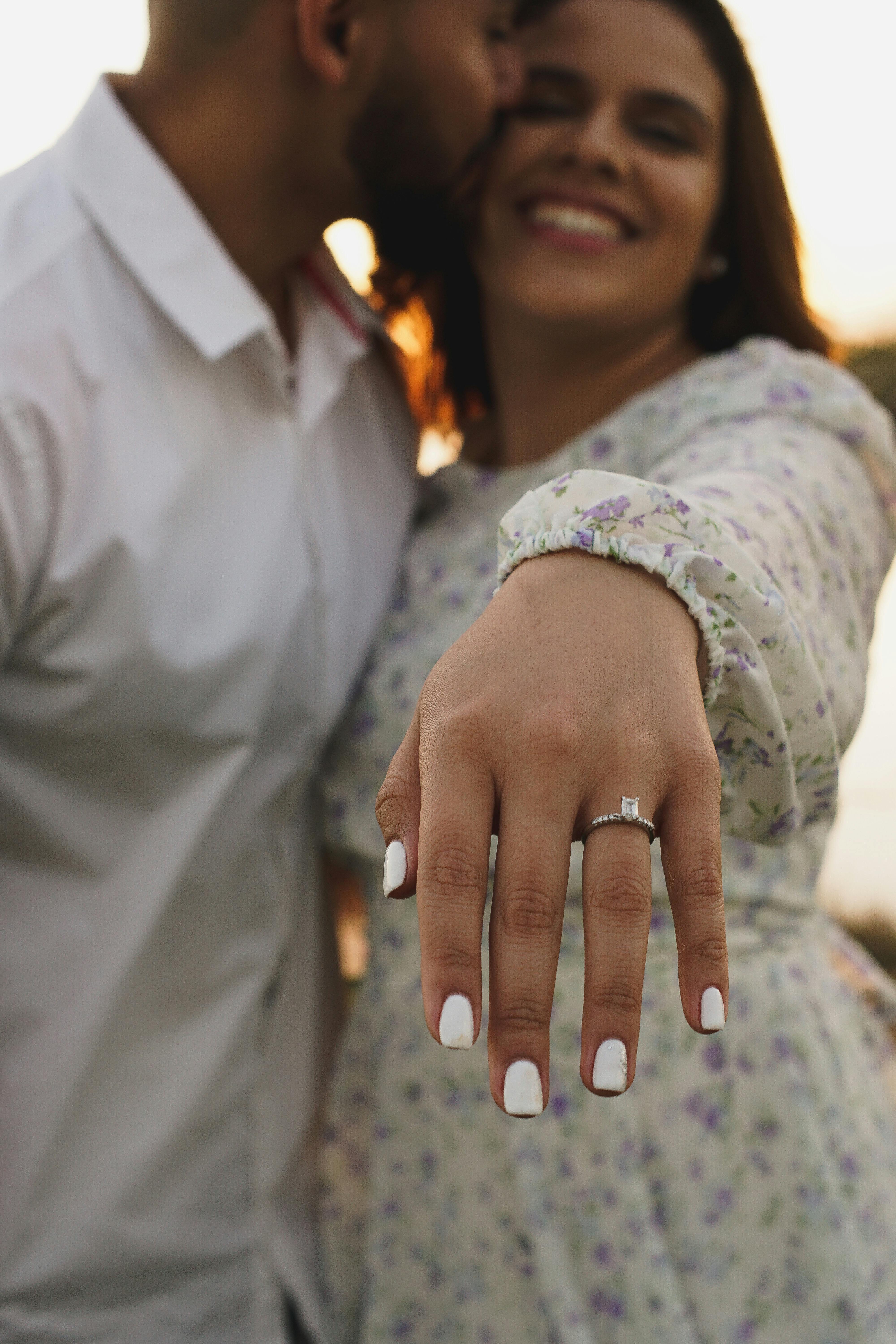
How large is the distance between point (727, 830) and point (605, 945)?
23 centimetres

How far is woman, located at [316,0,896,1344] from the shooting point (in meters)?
0.62

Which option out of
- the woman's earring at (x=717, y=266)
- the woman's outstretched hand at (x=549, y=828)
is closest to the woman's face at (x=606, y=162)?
the woman's earring at (x=717, y=266)

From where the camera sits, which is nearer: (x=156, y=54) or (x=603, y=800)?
(x=603, y=800)

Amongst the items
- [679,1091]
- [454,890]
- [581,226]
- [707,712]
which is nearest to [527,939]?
[454,890]

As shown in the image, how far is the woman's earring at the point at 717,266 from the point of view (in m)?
1.33

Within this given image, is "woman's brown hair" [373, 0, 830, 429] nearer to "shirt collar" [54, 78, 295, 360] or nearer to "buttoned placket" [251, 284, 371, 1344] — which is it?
"buttoned placket" [251, 284, 371, 1344]

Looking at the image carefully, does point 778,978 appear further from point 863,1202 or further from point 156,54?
point 156,54

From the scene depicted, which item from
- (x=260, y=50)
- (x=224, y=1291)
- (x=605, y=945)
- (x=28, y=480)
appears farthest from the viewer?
(x=260, y=50)

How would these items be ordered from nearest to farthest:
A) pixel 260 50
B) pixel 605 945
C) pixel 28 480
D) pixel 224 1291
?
pixel 605 945, pixel 28 480, pixel 224 1291, pixel 260 50

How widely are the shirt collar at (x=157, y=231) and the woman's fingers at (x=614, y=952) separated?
78cm

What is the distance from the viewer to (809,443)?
0.89 metres

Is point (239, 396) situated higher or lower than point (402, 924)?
higher

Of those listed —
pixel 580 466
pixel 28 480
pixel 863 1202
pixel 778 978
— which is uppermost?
pixel 28 480

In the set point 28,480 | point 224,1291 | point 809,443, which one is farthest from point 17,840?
point 809,443
